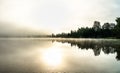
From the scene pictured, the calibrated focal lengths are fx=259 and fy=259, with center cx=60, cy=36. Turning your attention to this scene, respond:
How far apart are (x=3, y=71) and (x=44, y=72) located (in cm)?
371

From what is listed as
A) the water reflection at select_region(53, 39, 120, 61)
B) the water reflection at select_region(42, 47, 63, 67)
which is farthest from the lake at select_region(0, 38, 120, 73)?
the water reflection at select_region(53, 39, 120, 61)

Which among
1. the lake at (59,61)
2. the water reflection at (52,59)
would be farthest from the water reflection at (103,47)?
the water reflection at (52,59)

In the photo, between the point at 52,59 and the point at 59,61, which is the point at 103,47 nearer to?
the point at 52,59

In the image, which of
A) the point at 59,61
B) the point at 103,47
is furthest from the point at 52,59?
the point at 103,47

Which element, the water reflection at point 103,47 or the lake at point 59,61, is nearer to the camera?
the lake at point 59,61

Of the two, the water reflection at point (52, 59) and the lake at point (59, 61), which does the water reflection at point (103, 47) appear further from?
the water reflection at point (52, 59)

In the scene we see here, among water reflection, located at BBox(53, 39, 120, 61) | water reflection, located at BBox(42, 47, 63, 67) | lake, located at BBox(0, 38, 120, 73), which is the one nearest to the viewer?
lake, located at BBox(0, 38, 120, 73)

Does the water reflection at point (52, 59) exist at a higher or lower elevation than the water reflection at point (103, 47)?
higher

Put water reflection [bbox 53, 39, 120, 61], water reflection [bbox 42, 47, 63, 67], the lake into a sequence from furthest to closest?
water reflection [bbox 53, 39, 120, 61], water reflection [bbox 42, 47, 63, 67], the lake

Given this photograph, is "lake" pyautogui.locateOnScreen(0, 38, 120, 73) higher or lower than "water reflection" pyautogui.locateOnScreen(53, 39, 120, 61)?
higher

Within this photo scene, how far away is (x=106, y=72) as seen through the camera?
2416 cm

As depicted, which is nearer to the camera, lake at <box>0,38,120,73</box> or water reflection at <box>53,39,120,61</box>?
lake at <box>0,38,120,73</box>

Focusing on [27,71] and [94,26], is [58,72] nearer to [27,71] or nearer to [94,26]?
[27,71]

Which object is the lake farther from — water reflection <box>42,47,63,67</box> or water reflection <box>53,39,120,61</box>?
water reflection <box>53,39,120,61</box>
